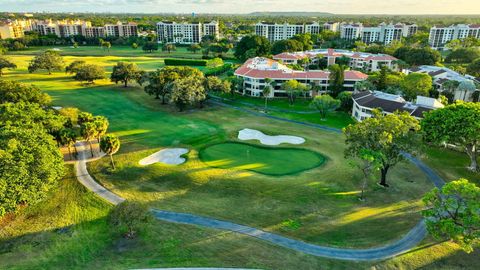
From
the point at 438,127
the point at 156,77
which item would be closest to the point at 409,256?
the point at 438,127

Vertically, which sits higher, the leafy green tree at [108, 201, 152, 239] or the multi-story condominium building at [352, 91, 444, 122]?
the multi-story condominium building at [352, 91, 444, 122]

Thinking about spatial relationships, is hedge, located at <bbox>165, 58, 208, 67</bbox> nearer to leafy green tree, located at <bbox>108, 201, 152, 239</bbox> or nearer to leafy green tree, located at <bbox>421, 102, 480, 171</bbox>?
leafy green tree, located at <bbox>421, 102, 480, 171</bbox>

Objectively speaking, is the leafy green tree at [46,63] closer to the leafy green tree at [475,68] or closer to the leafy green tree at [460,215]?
the leafy green tree at [460,215]

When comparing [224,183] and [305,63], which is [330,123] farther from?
[305,63]

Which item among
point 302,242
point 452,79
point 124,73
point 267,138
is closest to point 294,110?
point 267,138

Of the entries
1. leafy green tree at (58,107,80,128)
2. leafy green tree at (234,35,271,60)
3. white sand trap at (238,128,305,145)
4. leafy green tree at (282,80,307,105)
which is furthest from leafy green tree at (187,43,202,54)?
white sand trap at (238,128,305,145)

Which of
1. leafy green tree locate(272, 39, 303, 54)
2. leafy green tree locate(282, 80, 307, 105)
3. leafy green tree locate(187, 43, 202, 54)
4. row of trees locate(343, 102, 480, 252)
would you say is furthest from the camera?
leafy green tree locate(187, 43, 202, 54)
